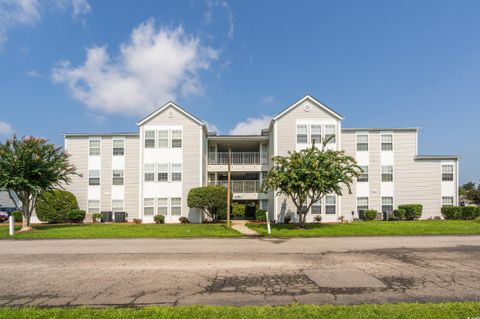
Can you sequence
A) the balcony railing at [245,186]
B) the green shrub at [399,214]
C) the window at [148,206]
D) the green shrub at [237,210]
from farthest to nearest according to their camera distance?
the balcony railing at [245,186] → the green shrub at [237,210] → the window at [148,206] → the green shrub at [399,214]

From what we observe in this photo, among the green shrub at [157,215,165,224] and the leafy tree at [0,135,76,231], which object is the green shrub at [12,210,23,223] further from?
the green shrub at [157,215,165,224]

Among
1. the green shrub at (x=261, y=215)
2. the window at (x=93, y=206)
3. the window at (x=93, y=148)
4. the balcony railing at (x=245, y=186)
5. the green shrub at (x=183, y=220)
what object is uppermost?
the window at (x=93, y=148)

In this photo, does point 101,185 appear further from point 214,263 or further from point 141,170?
point 214,263

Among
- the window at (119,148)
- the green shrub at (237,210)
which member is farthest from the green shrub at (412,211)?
the window at (119,148)

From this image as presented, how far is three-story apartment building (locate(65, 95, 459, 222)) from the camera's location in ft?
78.9

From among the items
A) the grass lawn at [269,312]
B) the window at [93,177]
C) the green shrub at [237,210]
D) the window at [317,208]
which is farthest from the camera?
the window at [93,177]

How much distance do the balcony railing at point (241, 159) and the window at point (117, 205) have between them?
31.1 feet

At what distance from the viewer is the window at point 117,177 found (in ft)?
82.8

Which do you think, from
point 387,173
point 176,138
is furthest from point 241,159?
point 387,173

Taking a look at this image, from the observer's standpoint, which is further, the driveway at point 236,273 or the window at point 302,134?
the window at point 302,134

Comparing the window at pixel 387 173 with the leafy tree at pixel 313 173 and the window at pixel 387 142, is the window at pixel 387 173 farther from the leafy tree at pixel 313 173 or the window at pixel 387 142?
the leafy tree at pixel 313 173

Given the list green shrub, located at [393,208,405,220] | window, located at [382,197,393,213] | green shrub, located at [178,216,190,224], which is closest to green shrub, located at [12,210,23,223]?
green shrub, located at [178,216,190,224]

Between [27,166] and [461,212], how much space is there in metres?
36.0

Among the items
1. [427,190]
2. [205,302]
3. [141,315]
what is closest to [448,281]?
[205,302]
